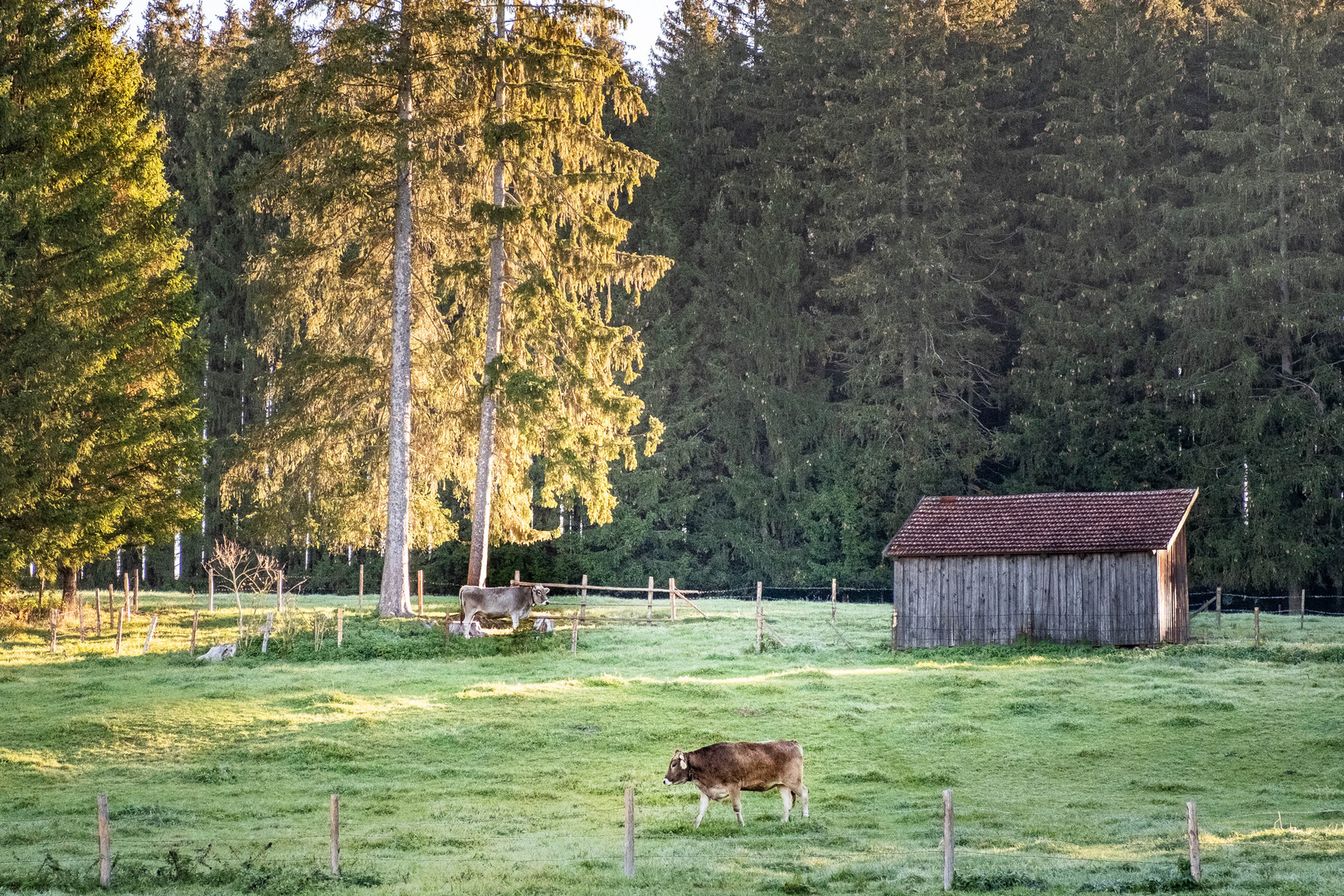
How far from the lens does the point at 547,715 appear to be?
26281 mm

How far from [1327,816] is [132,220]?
32.1 metres

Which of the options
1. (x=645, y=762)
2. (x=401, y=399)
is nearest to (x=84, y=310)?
(x=401, y=399)

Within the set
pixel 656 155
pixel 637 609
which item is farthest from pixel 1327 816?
pixel 656 155

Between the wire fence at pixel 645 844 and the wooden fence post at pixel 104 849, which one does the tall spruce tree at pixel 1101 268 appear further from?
the wooden fence post at pixel 104 849

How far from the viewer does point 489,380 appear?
3825 cm

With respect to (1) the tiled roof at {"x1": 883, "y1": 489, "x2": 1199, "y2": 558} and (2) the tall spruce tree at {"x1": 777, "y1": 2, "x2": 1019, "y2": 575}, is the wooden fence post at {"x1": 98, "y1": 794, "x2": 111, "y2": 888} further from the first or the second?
(2) the tall spruce tree at {"x1": 777, "y1": 2, "x2": 1019, "y2": 575}

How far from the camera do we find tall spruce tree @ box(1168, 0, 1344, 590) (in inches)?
2004

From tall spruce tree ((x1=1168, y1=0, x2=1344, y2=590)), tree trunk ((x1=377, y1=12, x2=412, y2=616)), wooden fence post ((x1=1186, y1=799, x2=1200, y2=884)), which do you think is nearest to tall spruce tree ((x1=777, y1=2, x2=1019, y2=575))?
tall spruce tree ((x1=1168, y1=0, x2=1344, y2=590))

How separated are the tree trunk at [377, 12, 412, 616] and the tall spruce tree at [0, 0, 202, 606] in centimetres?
566

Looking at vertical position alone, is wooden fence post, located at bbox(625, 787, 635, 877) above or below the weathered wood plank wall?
below

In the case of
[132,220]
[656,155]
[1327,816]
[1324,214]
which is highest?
[656,155]

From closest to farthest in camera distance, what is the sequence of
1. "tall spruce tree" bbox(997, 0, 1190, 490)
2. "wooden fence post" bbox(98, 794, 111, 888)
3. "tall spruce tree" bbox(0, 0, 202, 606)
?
"wooden fence post" bbox(98, 794, 111, 888) → "tall spruce tree" bbox(0, 0, 202, 606) → "tall spruce tree" bbox(997, 0, 1190, 490)

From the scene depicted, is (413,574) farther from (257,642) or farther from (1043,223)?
(1043,223)

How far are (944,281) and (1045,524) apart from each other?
76.9 ft
